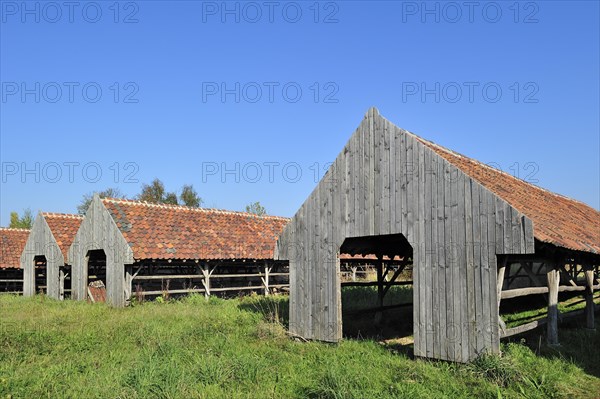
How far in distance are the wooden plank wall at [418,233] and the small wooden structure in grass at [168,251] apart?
9.69 m

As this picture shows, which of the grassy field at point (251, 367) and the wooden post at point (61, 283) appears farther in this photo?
the wooden post at point (61, 283)

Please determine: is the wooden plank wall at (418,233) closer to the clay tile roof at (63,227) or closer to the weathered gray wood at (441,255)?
the weathered gray wood at (441,255)

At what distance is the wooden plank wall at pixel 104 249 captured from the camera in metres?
20.3

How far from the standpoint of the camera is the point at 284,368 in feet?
30.9

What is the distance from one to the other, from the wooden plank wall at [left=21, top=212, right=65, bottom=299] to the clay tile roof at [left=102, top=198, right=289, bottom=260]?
5246 mm

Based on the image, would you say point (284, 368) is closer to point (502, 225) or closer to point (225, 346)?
point (225, 346)

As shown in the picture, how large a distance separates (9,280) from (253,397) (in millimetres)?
27384

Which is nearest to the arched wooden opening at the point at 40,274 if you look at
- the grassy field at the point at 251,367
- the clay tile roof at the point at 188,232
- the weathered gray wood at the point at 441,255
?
the clay tile roof at the point at 188,232

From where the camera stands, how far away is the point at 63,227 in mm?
26578

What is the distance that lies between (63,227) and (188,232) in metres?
7.90

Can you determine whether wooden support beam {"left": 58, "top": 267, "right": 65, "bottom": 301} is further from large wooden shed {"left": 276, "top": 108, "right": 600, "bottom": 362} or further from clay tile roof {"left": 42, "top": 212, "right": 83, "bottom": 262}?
large wooden shed {"left": 276, "top": 108, "right": 600, "bottom": 362}

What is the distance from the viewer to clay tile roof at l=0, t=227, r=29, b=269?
29109 mm

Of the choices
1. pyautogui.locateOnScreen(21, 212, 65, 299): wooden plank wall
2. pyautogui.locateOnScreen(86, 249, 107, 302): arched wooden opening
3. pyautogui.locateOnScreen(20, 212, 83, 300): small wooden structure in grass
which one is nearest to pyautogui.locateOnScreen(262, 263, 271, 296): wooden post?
pyautogui.locateOnScreen(86, 249, 107, 302): arched wooden opening

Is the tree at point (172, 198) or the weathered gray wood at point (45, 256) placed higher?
the tree at point (172, 198)
